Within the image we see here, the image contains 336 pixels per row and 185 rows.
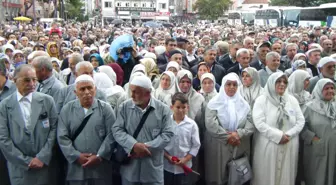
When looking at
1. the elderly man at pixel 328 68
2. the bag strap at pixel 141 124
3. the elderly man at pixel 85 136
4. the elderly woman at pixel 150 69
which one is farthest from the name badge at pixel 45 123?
the elderly man at pixel 328 68

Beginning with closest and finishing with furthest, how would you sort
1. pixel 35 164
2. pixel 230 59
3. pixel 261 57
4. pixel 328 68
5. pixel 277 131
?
pixel 35 164
pixel 277 131
pixel 328 68
pixel 261 57
pixel 230 59

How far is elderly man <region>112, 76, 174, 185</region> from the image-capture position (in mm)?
4082

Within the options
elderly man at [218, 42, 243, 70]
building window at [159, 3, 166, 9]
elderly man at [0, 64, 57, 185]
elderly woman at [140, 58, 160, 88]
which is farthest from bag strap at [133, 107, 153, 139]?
building window at [159, 3, 166, 9]

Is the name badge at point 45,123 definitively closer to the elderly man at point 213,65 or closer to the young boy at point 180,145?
the young boy at point 180,145

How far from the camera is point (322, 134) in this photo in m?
4.91

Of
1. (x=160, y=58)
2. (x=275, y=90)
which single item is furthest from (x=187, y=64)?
(x=275, y=90)

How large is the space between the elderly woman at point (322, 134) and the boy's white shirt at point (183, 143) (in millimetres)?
1471

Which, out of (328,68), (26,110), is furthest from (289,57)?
(26,110)

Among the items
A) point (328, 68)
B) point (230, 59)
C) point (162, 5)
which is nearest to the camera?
point (328, 68)

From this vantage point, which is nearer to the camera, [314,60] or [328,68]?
[328,68]

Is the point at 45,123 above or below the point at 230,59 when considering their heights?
below

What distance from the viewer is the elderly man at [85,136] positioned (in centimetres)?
408

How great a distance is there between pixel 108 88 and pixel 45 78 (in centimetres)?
82

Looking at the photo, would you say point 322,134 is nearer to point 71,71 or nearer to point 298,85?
point 298,85
